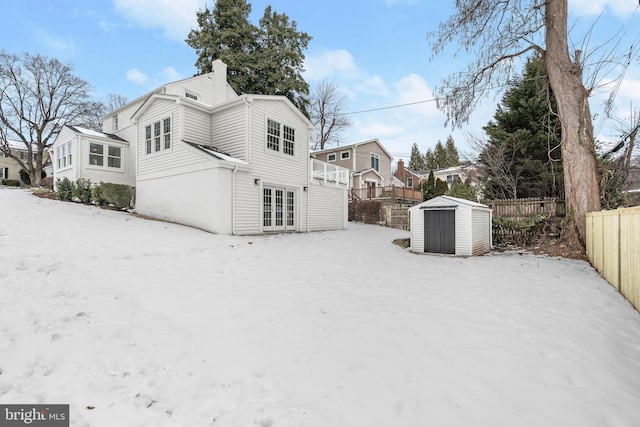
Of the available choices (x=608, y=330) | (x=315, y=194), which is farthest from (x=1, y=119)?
(x=608, y=330)

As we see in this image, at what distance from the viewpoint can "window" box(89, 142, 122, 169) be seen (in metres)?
16.9

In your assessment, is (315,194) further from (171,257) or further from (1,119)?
(1,119)

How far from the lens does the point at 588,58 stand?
9.79 metres

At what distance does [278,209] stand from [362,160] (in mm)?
18003

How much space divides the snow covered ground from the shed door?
376cm

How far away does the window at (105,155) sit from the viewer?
55.3 feet

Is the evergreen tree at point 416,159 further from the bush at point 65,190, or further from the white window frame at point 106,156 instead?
the bush at point 65,190

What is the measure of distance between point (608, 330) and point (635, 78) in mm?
8889

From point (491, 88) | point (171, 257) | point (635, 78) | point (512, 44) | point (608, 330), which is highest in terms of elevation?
point (512, 44)

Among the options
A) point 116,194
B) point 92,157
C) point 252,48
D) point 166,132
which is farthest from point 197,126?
point 252,48

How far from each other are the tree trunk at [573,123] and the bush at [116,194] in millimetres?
17538

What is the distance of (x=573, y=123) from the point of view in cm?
1018

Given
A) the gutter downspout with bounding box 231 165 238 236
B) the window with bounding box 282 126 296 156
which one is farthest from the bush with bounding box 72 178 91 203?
the window with bounding box 282 126 296 156

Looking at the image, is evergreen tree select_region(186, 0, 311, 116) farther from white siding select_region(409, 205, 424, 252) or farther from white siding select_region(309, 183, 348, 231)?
white siding select_region(409, 205, 424, 252)
